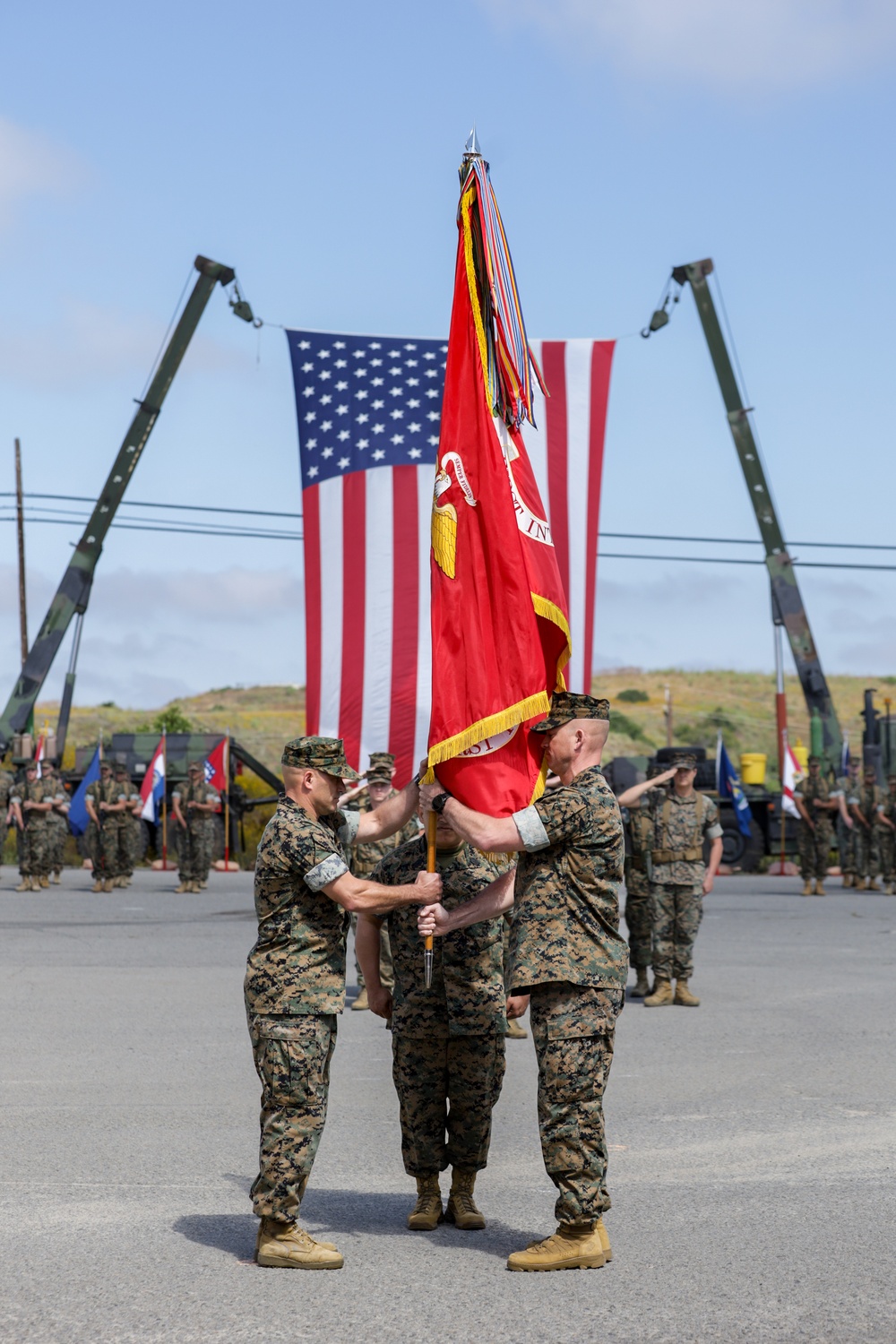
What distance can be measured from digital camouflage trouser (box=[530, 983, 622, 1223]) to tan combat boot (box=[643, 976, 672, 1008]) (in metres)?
6.34

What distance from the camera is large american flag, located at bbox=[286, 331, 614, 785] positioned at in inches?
564

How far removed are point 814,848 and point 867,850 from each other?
159 cm

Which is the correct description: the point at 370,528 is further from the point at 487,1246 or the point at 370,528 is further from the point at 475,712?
the point at 487,1246

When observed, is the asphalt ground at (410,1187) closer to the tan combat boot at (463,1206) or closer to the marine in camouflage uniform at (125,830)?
the tan combat boot at (463,1206)

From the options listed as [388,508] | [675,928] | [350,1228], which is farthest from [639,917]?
[350,1228]

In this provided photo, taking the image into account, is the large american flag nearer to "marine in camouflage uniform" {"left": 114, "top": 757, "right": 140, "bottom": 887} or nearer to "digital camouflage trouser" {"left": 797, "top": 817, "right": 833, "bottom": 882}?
"marine in camouflage uniform" {"left": 114, "top": 757, "right": 140, "bottom": 887}

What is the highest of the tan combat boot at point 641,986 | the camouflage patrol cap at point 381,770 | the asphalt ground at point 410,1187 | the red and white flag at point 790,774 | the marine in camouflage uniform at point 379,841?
the camouflage patrol cap at point 381,770

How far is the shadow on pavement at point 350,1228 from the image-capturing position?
17.5ft

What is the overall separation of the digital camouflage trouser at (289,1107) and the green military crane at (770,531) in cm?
2523

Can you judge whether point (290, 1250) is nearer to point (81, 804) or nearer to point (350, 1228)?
point (350, 1228)

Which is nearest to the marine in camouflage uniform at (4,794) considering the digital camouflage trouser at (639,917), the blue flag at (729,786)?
the blue flag at (729,786)

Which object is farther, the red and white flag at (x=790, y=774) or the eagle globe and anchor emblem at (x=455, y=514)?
the red and white flag at (x=790, y=774)

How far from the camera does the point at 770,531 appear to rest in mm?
30594

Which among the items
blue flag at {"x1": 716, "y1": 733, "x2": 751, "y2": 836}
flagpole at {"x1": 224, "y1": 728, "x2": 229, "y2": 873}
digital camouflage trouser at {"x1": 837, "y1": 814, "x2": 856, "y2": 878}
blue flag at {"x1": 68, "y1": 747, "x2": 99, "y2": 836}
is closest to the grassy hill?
flagpole at {"x1": 224, "y1": 728, "x2": 229, "y2": 873}
